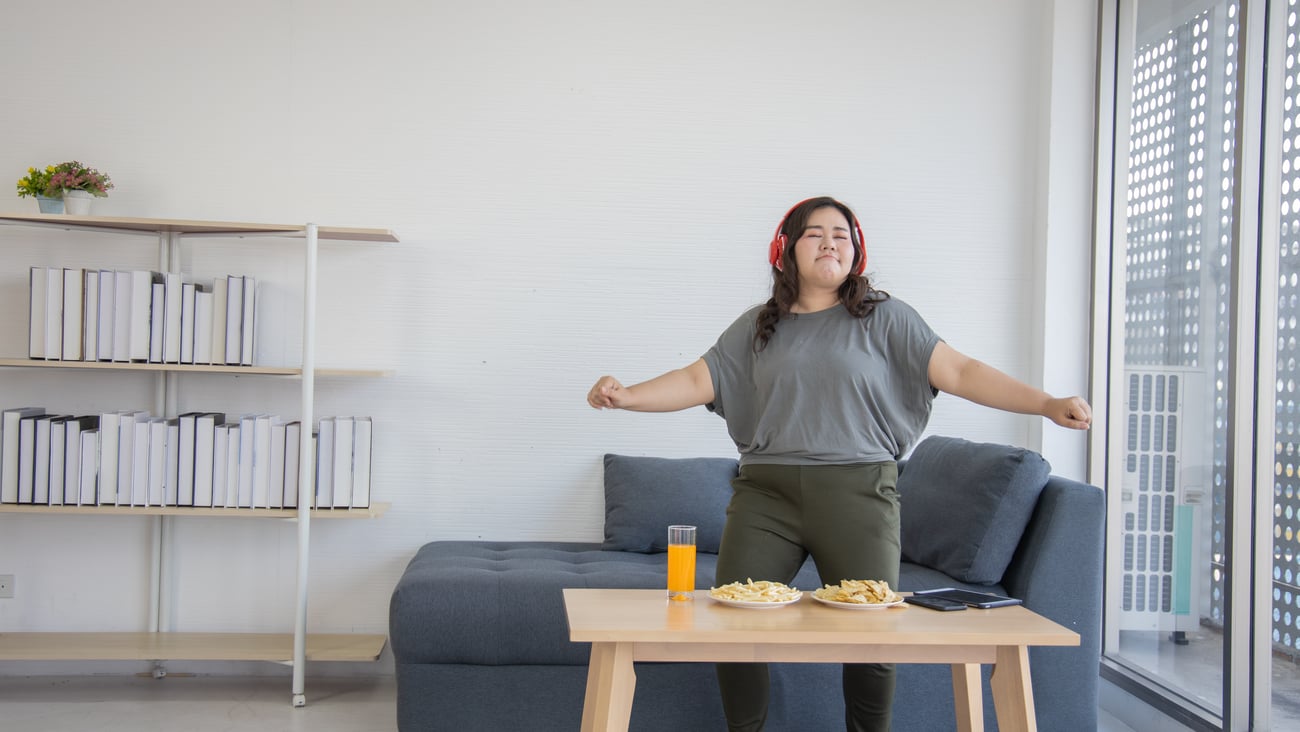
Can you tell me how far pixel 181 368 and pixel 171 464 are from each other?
30 cm

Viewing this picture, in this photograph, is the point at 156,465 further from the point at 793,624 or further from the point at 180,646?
the point at 793,624

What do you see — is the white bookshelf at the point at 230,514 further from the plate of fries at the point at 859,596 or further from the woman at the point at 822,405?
the plate of fries at the point at 859,596

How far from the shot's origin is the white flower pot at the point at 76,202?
10.9 feet

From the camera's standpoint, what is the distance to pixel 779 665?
279 centimetres

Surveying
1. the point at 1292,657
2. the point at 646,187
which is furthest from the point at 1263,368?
the point at 646,187

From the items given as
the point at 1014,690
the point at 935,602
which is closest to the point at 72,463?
the point at 935,602

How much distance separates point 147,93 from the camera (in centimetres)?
356

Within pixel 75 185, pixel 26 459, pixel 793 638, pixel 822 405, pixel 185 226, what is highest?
pixel 75 185

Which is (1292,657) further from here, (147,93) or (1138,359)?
(147,93)

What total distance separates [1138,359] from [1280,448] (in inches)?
32.3

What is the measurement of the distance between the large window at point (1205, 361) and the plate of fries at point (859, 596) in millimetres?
1214

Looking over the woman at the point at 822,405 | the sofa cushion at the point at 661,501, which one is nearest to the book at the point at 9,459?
the sofa cushion at the point at 661,501

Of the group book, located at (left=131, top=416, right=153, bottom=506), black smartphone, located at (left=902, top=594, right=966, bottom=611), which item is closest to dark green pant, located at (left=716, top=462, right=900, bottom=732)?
black smartphone, located at (left=902, top=594, right=966, bottom=611)

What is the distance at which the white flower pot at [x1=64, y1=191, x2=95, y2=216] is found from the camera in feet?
10.9
